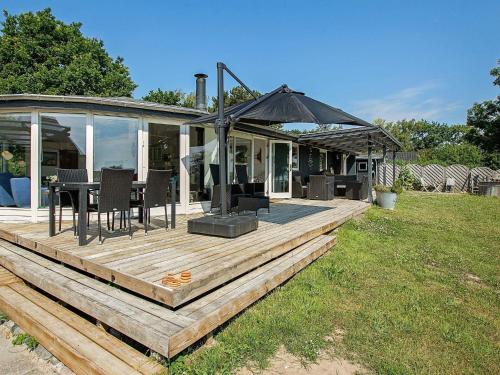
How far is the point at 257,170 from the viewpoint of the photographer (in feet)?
29.8

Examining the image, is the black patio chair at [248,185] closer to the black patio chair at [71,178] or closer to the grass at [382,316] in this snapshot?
the grass at [382,316]

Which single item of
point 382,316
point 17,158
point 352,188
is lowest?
point 382,316

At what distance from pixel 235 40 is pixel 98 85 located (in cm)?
1171

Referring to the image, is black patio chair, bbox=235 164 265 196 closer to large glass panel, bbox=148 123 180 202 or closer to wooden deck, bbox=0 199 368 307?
large glass panel, bbox=148 123 180 202

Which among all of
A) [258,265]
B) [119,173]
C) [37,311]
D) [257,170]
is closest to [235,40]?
[257,170]

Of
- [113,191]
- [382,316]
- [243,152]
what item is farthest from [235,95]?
[382,316]

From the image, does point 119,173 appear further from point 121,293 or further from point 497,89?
point 497,89

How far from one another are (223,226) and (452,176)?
19.5 m

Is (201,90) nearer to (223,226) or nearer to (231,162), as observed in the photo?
(231,162)

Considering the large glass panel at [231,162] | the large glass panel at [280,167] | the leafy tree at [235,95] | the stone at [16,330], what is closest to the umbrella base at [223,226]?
the stone at [16,330]

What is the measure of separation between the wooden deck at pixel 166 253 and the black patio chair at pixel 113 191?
40 cm

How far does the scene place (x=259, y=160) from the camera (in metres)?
9.17

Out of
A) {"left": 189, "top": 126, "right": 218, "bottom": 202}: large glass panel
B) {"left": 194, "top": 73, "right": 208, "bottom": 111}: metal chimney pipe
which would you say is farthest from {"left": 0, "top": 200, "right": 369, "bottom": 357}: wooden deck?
{"left": 194, "top": 73, "right": 208, "bottom": 111}: metal chimney pipe

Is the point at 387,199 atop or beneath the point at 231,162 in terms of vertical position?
beneath
